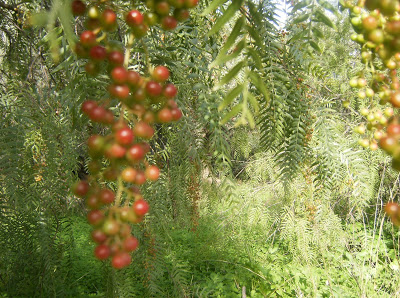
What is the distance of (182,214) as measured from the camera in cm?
130

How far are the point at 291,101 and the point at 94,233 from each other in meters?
0.62

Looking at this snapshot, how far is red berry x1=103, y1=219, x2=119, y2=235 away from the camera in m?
0.36

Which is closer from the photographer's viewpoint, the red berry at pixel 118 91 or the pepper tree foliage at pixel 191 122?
the red berry at pixel 118 91

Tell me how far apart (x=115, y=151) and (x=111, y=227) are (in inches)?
3.4

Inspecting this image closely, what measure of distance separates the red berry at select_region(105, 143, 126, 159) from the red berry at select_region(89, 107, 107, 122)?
0.04 metres

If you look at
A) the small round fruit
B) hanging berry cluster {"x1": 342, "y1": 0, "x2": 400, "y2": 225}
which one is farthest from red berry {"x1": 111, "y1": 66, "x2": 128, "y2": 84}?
hanging berry cluster {"x1": 342, "y1": 0, "x2": 400, "y2": 225}

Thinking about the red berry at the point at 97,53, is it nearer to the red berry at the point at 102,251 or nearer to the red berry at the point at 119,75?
the red berry at the point at 119,75

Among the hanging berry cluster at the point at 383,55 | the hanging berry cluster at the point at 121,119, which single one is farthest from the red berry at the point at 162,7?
the hanging berry cluster at the point at 383,55

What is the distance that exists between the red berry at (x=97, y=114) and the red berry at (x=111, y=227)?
122mm

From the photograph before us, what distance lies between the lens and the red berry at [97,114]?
38 centimetres

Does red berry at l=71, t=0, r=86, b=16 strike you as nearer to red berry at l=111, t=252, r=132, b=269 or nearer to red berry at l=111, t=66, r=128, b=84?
red berry at l=111, t=66, r=128, b=84

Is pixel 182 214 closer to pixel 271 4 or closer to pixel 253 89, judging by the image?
pixel 253 89

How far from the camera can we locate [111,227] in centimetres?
36

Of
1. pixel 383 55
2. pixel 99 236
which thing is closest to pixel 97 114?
pixel 99 236
